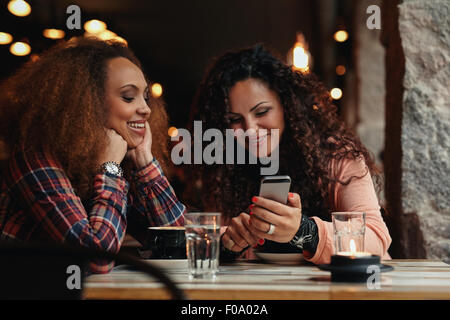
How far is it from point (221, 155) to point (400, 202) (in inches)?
29.4

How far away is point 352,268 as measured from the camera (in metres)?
1.19

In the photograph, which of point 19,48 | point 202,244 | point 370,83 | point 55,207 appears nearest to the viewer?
point 202,244

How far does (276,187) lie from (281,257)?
0.32 m

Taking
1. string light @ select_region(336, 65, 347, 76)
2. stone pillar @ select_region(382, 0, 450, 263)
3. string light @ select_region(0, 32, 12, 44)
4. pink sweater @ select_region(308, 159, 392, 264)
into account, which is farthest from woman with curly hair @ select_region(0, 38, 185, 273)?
string light @ select_region(336, 65, 347, 76)

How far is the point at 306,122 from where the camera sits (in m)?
2.15

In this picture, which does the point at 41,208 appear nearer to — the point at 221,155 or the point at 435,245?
the point at 221,155

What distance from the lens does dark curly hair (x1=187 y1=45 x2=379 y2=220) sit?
2021 mm

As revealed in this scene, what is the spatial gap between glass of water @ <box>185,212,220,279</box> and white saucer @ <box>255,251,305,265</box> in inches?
13.1

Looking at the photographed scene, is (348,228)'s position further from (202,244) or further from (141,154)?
(141,154)

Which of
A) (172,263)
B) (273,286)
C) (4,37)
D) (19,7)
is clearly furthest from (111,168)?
(4,37)

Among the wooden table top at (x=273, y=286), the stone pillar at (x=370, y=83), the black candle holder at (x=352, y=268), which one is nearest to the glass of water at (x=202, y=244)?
the wooden table top at (x=273, y=286)

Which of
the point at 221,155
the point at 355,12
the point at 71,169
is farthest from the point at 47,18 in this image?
the point at 71,169

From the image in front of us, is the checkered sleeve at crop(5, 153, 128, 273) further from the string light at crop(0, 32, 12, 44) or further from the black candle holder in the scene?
the string light at crop(0, 32, 12, 44)
